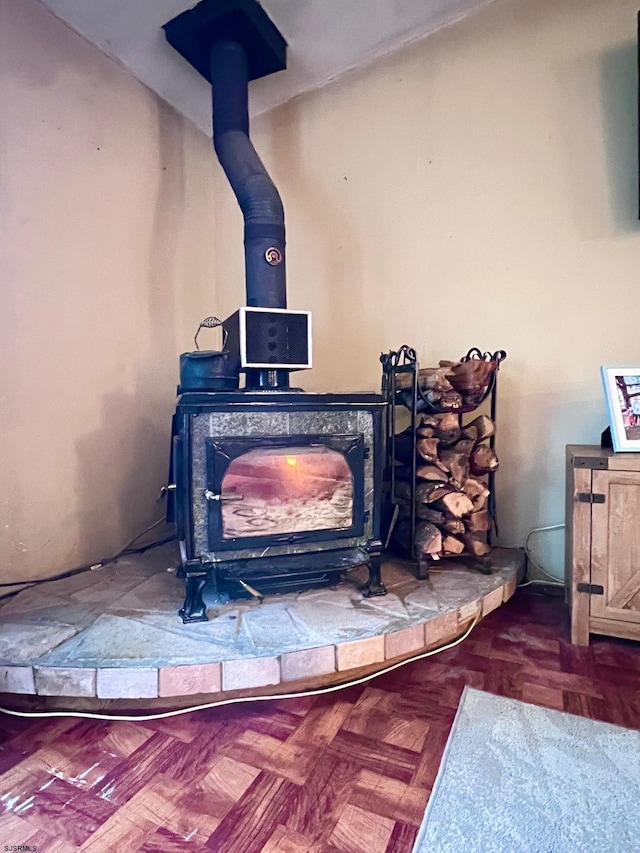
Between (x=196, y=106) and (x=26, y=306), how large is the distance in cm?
138

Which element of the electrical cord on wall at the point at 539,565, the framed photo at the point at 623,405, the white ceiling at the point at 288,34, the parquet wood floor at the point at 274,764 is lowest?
the parquet wood floor at the point at 274,764

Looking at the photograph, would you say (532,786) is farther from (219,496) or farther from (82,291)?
(82,291)

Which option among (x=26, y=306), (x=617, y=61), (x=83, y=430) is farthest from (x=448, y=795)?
(x=617, y=61)

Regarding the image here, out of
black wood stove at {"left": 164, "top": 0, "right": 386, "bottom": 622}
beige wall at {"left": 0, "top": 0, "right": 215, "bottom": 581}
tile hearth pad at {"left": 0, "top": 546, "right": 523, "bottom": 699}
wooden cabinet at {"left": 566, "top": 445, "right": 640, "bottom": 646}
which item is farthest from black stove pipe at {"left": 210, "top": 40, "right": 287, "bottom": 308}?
wooden cabinet at {"left": 566, "top": 445, "right": 640, "bottom": 646}

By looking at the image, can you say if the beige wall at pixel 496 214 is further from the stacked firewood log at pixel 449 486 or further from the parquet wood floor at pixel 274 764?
the parquet wood floor at pixel 274 764

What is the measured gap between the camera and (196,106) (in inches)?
92.2

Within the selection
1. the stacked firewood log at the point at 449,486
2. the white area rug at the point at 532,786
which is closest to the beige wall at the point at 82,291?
the stacked firewood log at the point at 449,486

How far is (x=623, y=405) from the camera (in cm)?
162

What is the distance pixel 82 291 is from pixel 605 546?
6.81ft

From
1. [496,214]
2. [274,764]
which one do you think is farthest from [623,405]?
[274,764]

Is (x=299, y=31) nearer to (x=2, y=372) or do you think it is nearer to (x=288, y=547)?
(x=2, y=372)

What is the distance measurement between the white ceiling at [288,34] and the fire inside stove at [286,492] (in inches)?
70.0

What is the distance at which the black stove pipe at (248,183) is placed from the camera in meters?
1.85

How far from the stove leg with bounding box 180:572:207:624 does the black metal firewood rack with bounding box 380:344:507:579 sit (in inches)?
30.3
